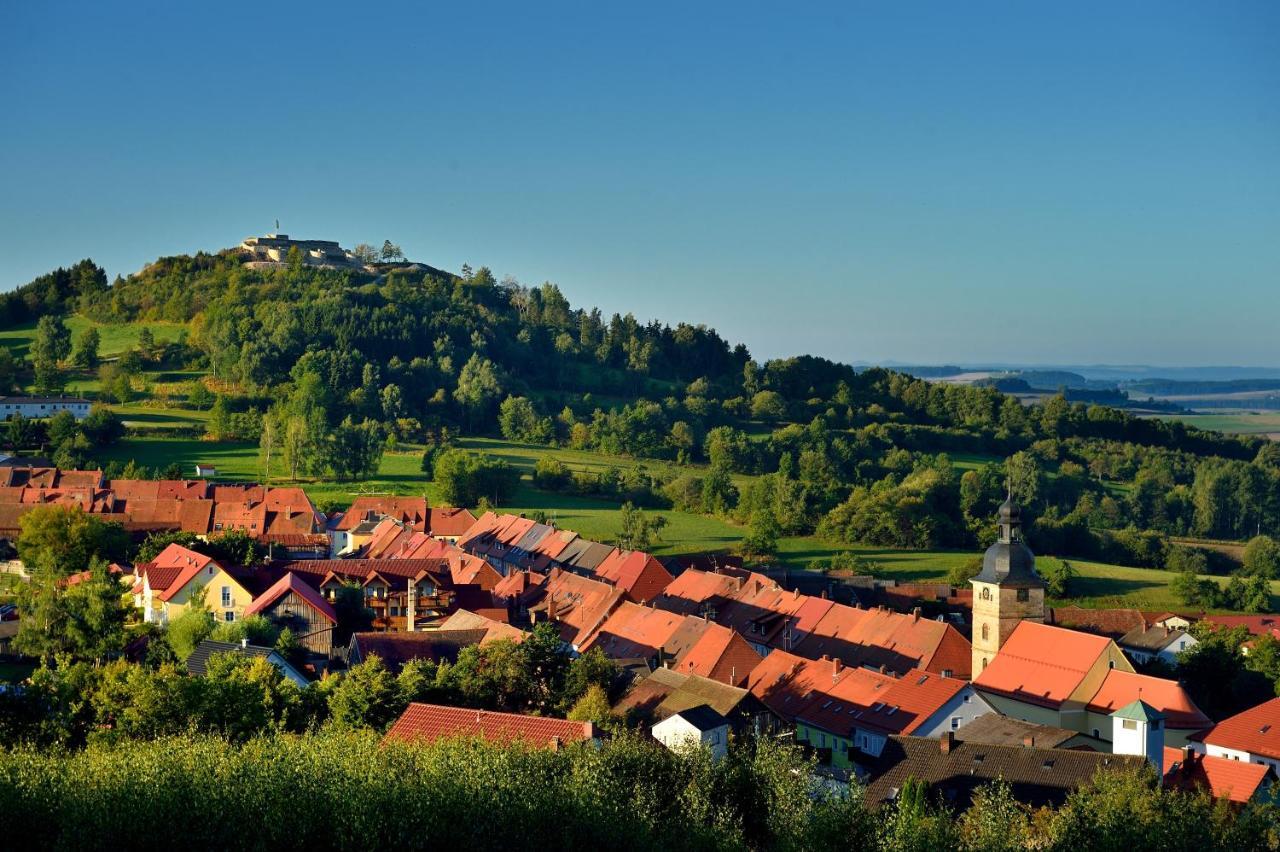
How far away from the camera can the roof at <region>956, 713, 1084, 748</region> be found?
1296 inches

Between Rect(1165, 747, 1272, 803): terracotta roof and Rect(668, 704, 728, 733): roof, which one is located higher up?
Rect(668, 704, 728, 733): roof

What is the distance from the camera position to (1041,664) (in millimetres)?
40000

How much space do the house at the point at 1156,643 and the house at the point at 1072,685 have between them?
10.00 meters

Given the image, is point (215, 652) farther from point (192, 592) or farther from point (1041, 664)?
point (1041, 664)

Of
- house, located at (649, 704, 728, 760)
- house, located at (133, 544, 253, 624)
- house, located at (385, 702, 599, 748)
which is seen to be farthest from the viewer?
house, located at (133, 544, 253, 624)

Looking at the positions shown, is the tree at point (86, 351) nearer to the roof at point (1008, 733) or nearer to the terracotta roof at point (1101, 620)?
the terracotta roof at point (1101, 620)

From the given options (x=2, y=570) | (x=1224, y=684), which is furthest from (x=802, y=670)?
(x=2, y=570)

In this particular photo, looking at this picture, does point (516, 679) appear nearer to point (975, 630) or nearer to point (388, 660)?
point (388, 660)

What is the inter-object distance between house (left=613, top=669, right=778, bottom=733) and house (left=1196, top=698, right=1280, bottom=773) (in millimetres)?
11300

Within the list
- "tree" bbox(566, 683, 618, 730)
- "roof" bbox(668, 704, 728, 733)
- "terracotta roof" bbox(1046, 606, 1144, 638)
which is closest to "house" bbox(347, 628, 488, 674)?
"tree" bbox(566, 683, 618, 730)

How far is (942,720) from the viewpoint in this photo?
1366 inches

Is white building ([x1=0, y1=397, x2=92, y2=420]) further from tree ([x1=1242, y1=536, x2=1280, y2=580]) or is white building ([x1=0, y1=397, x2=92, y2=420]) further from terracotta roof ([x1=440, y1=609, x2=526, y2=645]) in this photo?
tree ([x1=1242, y1=536, x2=1280, y2=580])

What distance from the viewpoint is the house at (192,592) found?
149ft

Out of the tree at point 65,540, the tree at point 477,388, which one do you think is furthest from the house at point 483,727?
the tree at point 477,388
